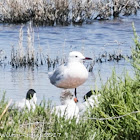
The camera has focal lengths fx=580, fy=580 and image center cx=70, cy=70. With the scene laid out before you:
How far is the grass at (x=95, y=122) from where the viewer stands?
5336mm

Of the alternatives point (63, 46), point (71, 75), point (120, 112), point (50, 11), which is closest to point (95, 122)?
point (120, 112)

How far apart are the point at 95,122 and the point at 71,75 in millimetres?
4189

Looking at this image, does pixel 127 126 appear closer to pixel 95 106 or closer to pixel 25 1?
pixel 95 106

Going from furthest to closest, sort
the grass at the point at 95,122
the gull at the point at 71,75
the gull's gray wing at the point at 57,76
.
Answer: the gull's gray wing at the point at 57,76
the gull at the point at 71,75
the grass at the point at 95,122

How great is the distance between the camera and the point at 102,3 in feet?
67.1

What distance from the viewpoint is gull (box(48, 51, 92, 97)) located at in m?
10.3

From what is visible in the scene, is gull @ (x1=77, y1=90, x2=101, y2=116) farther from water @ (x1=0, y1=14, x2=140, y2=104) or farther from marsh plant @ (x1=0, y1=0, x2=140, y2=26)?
marsh plant @ (x1=0, y1=0, x2=140, y2=26)

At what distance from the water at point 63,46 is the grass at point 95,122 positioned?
582 millimetres

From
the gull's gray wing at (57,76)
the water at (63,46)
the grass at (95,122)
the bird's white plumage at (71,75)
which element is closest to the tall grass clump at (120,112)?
the grass at (95,122)

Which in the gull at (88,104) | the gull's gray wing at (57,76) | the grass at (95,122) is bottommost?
the gull's gray wing at (57,76)

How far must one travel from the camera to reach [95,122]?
616 centimetres

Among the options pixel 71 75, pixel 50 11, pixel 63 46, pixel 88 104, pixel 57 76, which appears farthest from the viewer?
pixel 50 11

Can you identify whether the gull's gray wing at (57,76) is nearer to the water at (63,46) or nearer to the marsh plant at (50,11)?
the water at (63,46)

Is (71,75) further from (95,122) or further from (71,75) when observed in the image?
(95,122)
